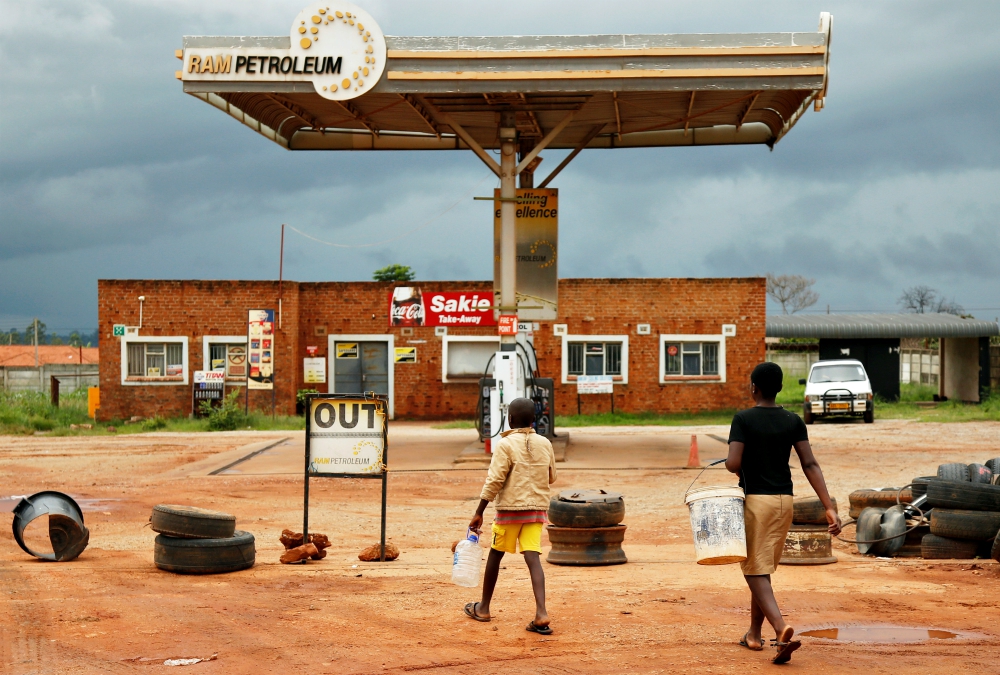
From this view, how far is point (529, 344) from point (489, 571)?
15403mm

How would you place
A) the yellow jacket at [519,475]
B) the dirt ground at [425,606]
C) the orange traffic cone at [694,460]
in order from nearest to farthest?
the dirt ground at [425,606], the yellow jacket at [519,475], the orange traffic cone at [694,460]

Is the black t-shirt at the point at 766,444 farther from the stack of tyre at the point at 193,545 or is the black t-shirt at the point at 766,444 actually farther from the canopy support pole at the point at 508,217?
the canopy support pole at the point at 508,217

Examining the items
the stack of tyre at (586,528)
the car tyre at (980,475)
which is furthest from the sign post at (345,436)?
the car tyre at (980,475)

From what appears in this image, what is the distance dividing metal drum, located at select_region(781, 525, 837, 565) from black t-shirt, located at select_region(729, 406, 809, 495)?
3.93 metres

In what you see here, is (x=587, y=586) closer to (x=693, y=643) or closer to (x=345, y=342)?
(x=693, y=643)

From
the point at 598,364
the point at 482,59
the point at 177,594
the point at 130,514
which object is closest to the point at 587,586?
the point at 177,594

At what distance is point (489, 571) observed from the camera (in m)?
7.66

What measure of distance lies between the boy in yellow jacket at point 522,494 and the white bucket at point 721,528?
1165 millimetres

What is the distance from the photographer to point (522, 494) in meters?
7.40

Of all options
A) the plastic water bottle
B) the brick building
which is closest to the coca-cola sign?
the brick building

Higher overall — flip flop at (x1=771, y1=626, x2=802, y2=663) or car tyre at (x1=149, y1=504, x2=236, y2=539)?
car tyre at (x1=149, y1=504, x2=236, y2=539)

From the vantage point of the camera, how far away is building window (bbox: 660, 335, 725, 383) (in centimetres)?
3550

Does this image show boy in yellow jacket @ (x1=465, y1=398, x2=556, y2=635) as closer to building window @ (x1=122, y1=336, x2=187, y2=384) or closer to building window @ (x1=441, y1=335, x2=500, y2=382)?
building window @ (x1=441, y1=335, x2=500, y2=382)

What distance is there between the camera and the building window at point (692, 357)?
35.5m
